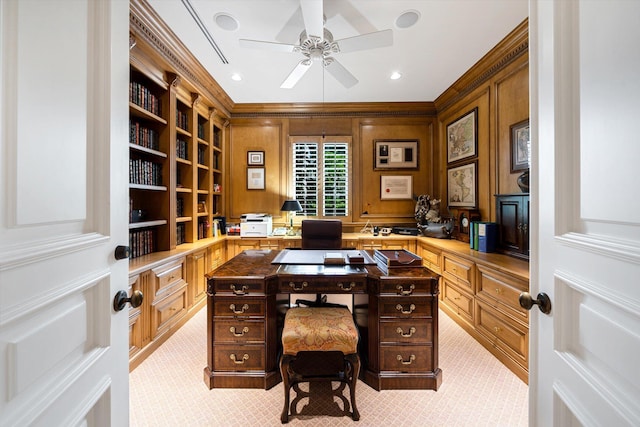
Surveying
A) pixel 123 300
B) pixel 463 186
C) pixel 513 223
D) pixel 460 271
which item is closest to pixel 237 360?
pixel 123 300

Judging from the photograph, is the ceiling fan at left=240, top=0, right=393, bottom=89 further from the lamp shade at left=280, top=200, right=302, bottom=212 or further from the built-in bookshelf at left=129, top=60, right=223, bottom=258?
the lamp shade at left=280, top=200, right=302, bottom=212

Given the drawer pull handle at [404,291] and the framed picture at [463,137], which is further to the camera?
the framed picture at [463,137]

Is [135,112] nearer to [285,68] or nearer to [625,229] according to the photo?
[285,68]

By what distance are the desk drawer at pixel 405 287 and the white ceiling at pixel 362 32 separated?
2.24m

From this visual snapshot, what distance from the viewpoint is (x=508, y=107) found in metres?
2.84

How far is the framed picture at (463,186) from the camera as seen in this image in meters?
3.49

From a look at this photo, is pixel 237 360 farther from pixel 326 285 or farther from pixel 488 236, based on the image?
pixel 488 236

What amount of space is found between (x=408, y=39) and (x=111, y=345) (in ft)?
10.5

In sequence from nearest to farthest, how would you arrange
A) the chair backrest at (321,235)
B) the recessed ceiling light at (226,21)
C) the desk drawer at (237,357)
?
the desk drawer at (237,357), the recessed ceiling light at (226,21), the chair backrest at (321,235)

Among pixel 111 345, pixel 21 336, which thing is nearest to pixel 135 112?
pixel 111 345

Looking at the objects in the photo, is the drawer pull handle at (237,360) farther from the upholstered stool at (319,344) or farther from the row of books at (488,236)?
the row of books at (488,236)

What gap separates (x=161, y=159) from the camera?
115 inches

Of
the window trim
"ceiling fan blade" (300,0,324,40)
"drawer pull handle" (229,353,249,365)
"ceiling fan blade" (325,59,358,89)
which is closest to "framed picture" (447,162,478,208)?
the window trim

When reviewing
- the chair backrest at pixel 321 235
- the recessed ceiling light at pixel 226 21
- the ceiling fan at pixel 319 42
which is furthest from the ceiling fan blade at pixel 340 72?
the chair backrest at pixel 321 235
